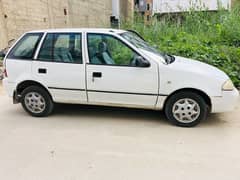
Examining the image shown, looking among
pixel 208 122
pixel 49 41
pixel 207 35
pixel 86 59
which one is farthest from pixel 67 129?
pixel 207 35

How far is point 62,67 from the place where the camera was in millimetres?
4758

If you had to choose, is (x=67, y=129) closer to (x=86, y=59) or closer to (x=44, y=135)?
(x=44, y=135)

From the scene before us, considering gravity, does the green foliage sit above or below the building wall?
below

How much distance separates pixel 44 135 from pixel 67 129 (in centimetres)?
40

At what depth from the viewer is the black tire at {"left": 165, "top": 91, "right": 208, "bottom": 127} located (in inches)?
170

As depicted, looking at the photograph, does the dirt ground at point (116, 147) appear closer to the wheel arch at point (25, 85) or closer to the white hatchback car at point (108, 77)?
the white hatchback car at point (108, 77)

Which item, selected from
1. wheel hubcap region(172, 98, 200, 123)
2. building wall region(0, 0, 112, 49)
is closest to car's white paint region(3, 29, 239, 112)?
wheel hubcap region(172, 98, 200, 123)

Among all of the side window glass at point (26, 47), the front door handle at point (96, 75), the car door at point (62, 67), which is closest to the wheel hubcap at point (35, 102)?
the car door at point (62, 67)

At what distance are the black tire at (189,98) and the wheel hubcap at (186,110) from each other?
0.03 meters

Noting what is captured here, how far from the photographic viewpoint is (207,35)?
8.66 metres

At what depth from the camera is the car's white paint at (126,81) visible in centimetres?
429

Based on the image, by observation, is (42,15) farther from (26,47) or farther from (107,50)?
(107,50)

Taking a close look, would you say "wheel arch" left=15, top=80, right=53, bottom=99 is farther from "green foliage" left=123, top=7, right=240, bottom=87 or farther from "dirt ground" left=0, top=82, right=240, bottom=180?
"green foliage" left=123, top=7, right=240, bottom=87

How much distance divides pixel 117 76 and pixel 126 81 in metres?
0.18
